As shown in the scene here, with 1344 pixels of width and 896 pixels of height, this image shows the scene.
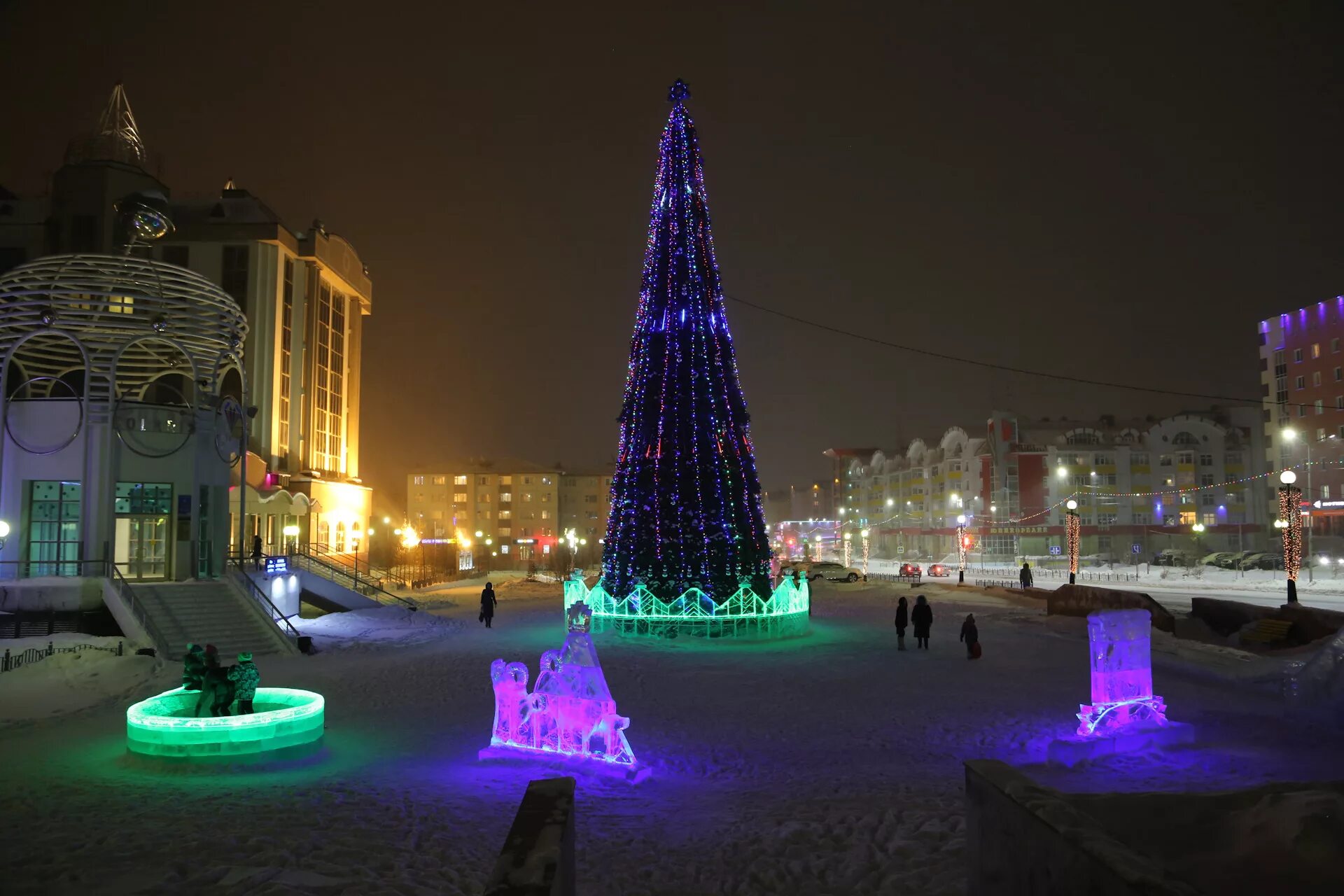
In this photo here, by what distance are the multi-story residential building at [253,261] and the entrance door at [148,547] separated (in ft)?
48.1

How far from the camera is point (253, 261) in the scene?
4062 centimetres

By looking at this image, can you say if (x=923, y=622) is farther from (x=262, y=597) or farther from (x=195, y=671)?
(x=262, y=597)

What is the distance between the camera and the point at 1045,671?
16.0m

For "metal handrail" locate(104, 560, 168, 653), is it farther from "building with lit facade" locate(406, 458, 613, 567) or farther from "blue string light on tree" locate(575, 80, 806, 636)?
"building with lit facade" locate(406, 458, 613, 567)

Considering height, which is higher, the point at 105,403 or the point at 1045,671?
the point at 105,403

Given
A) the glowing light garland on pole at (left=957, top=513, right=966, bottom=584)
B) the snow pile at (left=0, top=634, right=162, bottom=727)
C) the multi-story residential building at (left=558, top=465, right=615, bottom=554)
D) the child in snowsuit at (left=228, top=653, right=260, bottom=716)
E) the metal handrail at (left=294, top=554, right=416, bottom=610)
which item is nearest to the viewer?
the child in snowsuit at (left=228, top=653, right=260, bottom=716)

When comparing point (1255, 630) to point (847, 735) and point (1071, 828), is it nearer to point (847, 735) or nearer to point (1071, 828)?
point (847, 735)

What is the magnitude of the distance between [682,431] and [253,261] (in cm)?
2894

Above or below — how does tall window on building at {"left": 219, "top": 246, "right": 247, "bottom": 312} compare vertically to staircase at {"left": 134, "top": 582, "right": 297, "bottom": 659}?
above

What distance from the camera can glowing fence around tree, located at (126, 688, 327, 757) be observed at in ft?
32.5

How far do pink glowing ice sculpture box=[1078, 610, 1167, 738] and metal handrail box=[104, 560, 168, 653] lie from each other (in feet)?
57.0

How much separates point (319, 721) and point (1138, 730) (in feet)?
34.6

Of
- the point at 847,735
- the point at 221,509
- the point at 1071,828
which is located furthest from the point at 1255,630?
the point at 221,509

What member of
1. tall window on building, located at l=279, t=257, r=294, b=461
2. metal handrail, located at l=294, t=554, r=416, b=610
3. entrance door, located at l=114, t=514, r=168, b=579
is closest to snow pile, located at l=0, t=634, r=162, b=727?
entrance door, located at l=114, t=514, r=168, b=579
